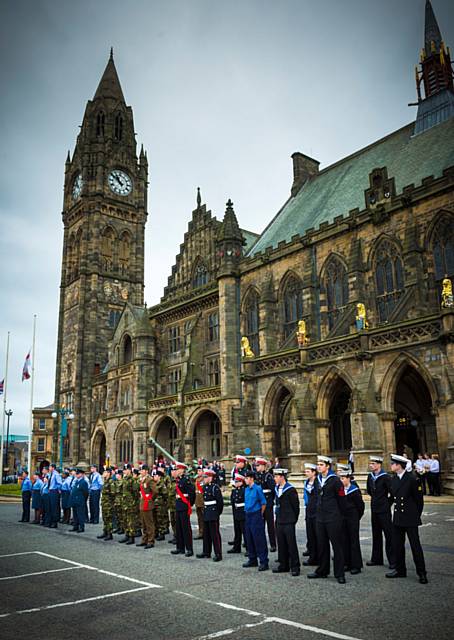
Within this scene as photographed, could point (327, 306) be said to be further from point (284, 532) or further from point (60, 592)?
point (60, 592)

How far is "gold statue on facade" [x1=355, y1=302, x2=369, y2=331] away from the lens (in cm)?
2339

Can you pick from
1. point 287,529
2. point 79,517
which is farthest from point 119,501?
point 287,529

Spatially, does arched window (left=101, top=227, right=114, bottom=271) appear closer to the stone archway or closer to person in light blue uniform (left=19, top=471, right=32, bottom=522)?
the stone archway

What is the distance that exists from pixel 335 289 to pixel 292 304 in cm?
291

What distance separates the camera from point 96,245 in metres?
49.8

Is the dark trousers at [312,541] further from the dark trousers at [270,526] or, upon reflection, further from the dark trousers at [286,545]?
the dark trousers at [270,526]

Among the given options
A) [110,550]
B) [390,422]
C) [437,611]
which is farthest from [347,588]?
[390,422]

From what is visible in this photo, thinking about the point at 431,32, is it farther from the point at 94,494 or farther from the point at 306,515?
the point at 306,515

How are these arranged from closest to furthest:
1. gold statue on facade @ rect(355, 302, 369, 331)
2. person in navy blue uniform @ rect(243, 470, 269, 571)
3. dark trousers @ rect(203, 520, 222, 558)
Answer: person in navy blue uniform @ rect(243, 470, 269, 571) → dark trousers @ rect(203, 520, 222, 558) → gold statue on facade @ rect(355, 302, 369, 331)

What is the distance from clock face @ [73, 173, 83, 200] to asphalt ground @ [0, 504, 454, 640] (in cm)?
4630

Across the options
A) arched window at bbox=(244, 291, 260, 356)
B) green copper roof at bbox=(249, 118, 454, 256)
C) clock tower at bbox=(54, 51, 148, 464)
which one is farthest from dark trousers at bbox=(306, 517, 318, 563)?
clock tower at bbox=(54, 51, 148, 464)

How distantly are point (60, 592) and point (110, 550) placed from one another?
4.07 metres

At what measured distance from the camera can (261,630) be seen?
578cm

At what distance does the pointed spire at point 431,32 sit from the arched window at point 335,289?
15759mm
